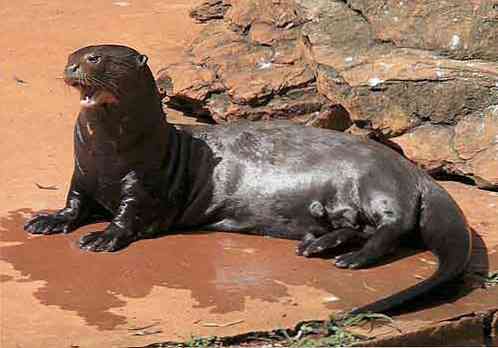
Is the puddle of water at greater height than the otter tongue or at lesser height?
lesser

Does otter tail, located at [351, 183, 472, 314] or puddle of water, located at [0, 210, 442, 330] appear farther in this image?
otter tail, located at [351, 183, 472, 314]

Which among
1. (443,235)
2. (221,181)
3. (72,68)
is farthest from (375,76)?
Result: (72,68)

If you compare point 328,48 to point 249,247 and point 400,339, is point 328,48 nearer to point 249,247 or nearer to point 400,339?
point 249,247

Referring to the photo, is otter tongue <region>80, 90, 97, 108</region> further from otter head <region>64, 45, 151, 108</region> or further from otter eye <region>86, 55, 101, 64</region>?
otter eye <region>86, 55, 101, 64</region>

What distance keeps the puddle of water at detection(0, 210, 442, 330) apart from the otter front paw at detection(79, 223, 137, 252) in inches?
1.6

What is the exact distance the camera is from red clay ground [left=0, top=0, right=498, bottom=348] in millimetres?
5273

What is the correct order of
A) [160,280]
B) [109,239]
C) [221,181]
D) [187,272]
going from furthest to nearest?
[221,181], [109,239], [187,272], [160,280]

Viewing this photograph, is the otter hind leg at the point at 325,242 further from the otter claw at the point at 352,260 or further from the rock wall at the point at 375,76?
the rock wall at the point at 375,76

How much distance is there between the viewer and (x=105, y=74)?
6242mm

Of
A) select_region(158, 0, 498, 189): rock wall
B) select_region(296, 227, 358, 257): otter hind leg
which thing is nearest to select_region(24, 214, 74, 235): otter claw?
select_region(296, 227, 358, 257): otter hind leg

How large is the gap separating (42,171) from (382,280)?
2.16 m

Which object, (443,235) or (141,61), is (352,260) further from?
(141,61)

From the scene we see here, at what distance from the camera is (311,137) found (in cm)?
654

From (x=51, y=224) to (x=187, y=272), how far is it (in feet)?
2.64
